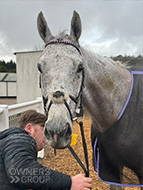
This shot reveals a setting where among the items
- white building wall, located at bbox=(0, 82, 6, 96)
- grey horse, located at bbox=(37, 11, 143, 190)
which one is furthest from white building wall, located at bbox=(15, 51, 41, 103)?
white building wall, located at bbox=(0, 82, 6, 96)

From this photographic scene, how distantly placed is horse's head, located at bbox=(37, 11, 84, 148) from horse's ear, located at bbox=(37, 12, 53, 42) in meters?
0.04

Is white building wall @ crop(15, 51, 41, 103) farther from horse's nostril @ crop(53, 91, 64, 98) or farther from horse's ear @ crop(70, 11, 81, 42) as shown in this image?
horse's nostril @ crop(53, 91, 64, 98)

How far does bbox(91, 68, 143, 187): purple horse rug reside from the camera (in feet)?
5.77

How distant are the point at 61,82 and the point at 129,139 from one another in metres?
1.11

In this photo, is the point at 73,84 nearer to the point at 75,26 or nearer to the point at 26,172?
the point at 75,26

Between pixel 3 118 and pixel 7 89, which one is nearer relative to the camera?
pixel 3 118

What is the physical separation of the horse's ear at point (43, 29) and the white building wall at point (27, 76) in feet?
26.4

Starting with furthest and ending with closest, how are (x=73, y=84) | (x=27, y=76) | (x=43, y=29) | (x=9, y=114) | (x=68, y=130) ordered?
1. (x=27, y=76)
2. (x=9, y=114)
3. (x=43, y=29)
4. (x=73, y=84)
5. (x=68, y=130)

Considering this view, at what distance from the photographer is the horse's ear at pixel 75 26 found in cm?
161

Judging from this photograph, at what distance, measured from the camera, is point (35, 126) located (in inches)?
65.1

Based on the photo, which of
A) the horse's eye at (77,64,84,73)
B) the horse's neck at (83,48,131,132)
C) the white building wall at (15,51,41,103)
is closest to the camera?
the horse's eye at (77,64,84,73)

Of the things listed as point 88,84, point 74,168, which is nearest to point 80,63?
point 88,84

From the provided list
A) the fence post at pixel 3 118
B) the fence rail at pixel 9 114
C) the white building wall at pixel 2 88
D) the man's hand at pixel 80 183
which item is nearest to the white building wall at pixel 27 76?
the fence rail at pixel 9 114

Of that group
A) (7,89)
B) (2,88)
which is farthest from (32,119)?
(2,88)
